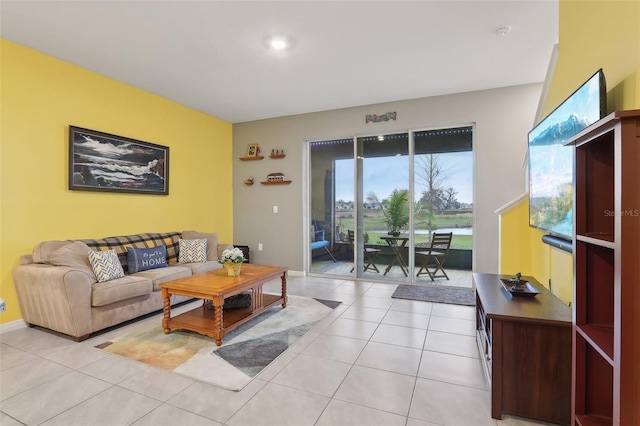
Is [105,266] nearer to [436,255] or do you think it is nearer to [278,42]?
[278,42]

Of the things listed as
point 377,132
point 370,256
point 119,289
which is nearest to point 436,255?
point 370,256

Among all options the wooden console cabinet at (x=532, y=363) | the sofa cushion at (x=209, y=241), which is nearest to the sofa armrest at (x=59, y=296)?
the sofa cushion at (x=209, y=241)

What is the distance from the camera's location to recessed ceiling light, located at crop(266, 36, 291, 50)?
3.00 meters

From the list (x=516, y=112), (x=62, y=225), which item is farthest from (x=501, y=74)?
(x=62, y=225)

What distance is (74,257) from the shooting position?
309cm

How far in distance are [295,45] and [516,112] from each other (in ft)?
10.2

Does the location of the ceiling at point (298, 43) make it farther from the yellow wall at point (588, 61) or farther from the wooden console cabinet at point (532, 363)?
the wooden console cabinet at point (532, 363)

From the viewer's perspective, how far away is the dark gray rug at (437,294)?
3.88 metres

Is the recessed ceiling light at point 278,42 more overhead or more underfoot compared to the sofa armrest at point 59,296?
more overhead

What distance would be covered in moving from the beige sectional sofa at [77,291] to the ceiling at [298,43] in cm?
206

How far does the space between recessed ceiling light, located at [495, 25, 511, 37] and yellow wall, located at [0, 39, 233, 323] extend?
432 centimetres

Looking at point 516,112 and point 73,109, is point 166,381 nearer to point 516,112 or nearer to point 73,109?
point 73,109

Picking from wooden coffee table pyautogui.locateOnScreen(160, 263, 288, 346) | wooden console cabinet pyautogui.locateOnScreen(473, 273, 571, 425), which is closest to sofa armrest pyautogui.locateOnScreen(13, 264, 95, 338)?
wooden coffee table pyautogui.locateOnScreen(160, 263, 288, 346)

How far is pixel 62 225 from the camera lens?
3396 mm
